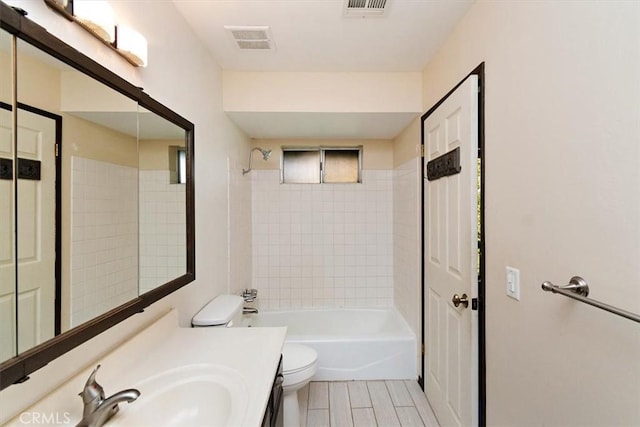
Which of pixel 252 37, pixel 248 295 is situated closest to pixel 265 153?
pixel 252 37

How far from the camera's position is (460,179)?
60.2 inches

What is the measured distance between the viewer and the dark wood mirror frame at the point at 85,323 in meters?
0.66

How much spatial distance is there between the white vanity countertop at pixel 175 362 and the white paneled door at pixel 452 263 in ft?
3.17

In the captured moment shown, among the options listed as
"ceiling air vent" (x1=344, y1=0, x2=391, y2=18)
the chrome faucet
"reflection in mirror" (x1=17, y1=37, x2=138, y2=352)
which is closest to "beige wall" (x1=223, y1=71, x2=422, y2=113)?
"ceiling air vent" (x1=344, y1=0, x2=391, y2=18)

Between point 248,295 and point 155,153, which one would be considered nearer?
point 155,153

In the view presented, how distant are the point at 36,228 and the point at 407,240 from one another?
245 cm

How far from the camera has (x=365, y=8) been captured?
1483 millimetres

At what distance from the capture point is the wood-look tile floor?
192 centimetres

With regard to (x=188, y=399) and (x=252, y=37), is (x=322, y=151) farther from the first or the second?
(x=188, y=399)

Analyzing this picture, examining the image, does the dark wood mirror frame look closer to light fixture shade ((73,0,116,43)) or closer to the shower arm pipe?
light fixture shade ((73,0,116,43))

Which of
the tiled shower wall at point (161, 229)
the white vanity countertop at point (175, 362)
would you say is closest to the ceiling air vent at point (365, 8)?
the tiled shower wall at point (161, 229)

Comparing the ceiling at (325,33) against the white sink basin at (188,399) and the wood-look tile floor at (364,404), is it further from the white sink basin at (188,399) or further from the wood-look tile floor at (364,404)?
the wood-look tile floor at (364,404)

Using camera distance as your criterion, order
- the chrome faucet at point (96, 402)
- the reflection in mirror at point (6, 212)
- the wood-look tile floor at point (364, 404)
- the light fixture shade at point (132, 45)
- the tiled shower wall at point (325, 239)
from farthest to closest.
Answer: the tiled shower wall at point (325, 239), the wood-look tile floor at point (364, 404), the light fixture shade at point (132, 45), the chrome faucet at point (96, 402), the reflection in mirror at point (6, 212)

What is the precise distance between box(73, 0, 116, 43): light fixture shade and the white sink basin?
1182mm
